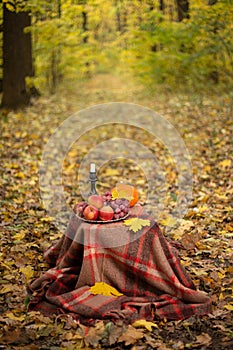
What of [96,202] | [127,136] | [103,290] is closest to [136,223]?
[96,202]

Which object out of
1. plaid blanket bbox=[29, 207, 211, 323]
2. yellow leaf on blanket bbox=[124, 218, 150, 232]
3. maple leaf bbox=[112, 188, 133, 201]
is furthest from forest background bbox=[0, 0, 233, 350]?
maple leaf bbox=[112, 188, 133, 201]

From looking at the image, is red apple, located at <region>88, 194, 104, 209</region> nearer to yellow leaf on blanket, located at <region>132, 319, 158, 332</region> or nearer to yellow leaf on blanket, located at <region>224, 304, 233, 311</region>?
yellow leaf on blanket, located at <region>132, 319, 158, 332</region>

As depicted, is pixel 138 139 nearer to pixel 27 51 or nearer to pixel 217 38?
pixel 217 38

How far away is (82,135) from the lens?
34.1ft

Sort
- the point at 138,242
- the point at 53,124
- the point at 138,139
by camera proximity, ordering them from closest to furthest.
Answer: the point at 138,242
the point at 138,139
the point at 53,124

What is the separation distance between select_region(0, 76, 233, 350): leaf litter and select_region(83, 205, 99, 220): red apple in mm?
856

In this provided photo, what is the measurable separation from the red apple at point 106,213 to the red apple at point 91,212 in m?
0.04

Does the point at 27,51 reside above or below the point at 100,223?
above

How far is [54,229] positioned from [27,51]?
6370 mm

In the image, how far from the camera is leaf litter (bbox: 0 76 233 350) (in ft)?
11.9

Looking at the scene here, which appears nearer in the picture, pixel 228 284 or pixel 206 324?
pixel 206 324

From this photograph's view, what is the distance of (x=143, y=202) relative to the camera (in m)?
6.82

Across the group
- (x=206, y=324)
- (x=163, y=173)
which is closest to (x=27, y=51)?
(x=163, y=173)

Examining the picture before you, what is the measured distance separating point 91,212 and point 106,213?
13 centimetres
